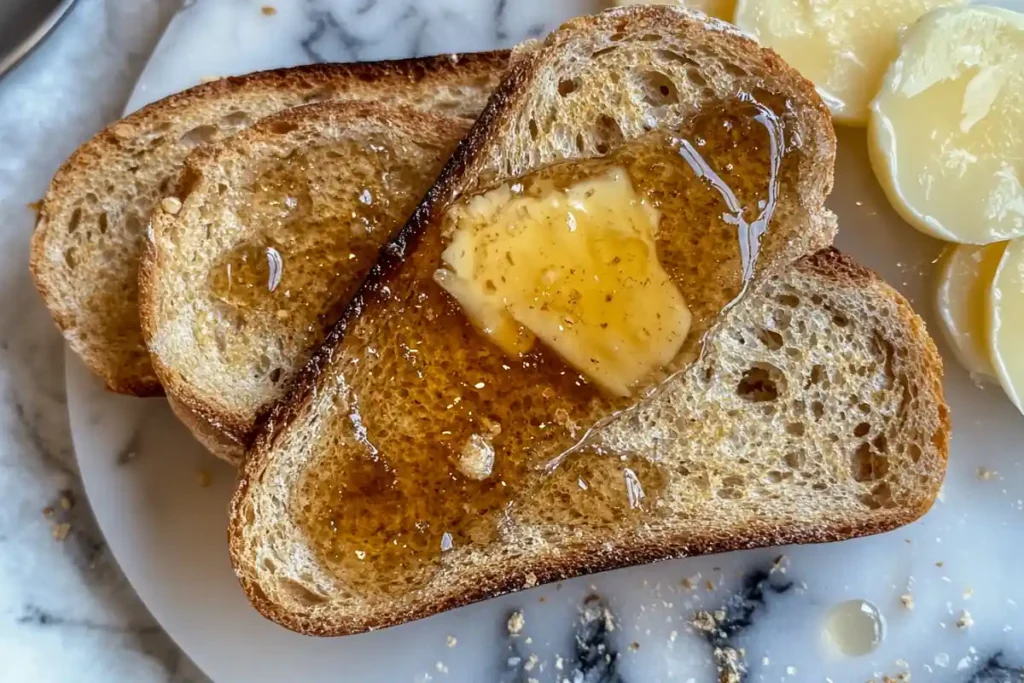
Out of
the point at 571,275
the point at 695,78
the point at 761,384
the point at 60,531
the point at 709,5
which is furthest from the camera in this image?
the point at 60,531

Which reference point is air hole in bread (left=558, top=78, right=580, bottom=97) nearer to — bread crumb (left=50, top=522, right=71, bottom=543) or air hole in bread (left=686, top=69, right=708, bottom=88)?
air hole in bread (left=686, top=69, right=708, bottom=88)

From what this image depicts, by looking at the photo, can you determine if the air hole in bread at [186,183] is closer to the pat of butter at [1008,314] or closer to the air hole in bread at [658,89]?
the air hole in bread at [658,89]

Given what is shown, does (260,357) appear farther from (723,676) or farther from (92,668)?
(723,676)

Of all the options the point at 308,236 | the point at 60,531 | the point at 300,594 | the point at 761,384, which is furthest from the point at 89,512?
the point at 761,384

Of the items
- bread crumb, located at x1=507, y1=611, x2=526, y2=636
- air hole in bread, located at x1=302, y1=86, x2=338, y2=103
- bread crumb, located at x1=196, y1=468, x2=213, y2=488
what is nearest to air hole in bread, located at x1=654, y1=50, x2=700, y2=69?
air hole in bread, located at x1=302, y1=86, x2=338, y2=103

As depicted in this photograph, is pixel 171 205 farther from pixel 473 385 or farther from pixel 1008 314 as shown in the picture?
pixel 1008 314

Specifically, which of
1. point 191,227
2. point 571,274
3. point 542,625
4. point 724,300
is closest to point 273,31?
point 191,227
